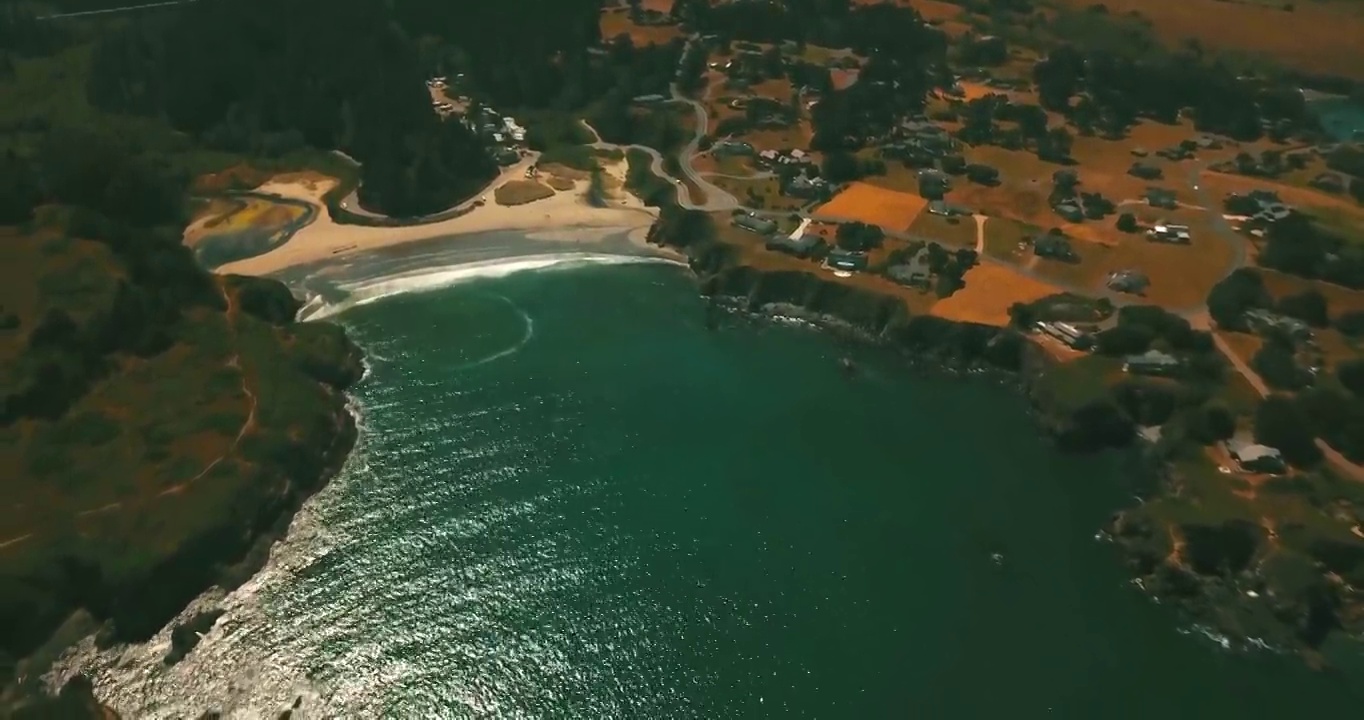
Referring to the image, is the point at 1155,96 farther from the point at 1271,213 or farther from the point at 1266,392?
the point at 1266,392

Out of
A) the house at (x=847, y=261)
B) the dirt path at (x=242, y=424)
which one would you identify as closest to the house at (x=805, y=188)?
the house at (x=847, y=261)

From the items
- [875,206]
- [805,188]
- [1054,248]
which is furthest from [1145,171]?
[805,188]

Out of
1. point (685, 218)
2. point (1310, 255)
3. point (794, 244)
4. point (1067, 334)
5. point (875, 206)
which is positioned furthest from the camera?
point (875, 206)

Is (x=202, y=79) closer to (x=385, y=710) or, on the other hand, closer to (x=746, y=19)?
(x=746, y=19)

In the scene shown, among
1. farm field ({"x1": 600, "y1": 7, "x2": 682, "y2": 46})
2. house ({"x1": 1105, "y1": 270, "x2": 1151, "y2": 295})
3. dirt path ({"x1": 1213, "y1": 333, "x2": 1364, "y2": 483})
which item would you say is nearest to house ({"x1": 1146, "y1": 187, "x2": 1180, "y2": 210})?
house ({"x1": 1105, "y1": 270, "x2": 1151, "y2": 295})

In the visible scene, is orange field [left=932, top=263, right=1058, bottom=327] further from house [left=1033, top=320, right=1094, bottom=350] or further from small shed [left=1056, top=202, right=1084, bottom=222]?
small shed [left=1056, top=202, right=1084, bottom=222]

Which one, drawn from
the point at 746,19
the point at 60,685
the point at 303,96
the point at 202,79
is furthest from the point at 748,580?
the point at 746,19
